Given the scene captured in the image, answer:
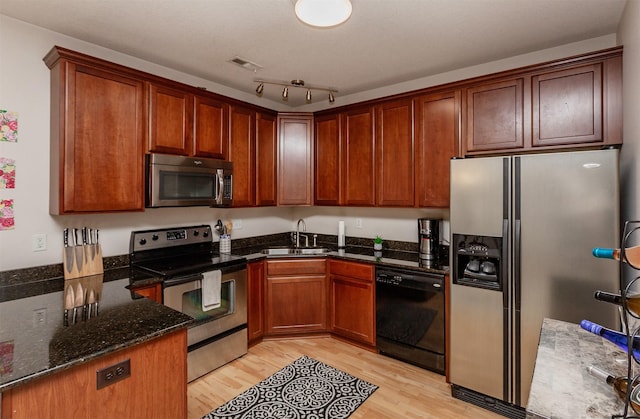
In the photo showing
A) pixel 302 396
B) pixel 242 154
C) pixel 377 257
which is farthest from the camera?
pixel 242 154

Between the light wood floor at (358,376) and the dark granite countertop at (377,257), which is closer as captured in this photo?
the light wood floor at (358,376)

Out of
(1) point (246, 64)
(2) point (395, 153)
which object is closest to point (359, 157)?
(2) point (395, 153)

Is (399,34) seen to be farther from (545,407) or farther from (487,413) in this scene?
(487,413)

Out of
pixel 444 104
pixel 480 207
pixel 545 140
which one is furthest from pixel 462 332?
pixel 444 104

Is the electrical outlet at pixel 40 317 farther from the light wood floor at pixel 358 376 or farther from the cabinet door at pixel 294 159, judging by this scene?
the cabinet door at pixel 294 159

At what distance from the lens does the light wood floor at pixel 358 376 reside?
7.44 feet

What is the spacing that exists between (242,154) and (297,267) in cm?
128

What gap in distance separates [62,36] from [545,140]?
11.7 ft

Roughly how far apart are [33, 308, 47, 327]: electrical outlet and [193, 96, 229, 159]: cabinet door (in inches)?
61.9

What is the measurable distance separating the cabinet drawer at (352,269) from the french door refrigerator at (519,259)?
805mm

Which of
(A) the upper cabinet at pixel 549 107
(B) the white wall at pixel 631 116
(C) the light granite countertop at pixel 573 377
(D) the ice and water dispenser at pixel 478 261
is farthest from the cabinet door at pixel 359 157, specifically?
(C) the light granite countertop at pixel 573 377

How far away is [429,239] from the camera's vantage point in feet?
9.66

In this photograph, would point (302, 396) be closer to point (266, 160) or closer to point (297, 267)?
point (297, 267)

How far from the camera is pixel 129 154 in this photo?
7.86ft
